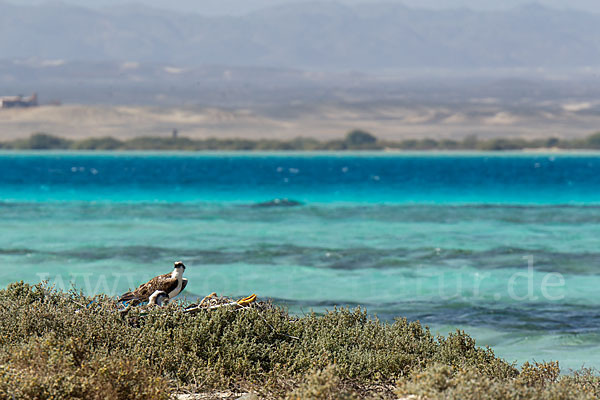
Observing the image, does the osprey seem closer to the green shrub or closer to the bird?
the bird

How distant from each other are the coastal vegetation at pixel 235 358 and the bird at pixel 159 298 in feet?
0.81

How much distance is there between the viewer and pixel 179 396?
7.80m

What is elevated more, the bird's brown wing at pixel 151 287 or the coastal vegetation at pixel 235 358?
the bird's brown wing at pixel 151 287

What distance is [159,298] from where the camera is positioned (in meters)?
9.38

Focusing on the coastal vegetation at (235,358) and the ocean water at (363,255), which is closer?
the coastal vegetation at (235,358)

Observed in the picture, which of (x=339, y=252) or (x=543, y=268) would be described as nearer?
(x=543, y=268)

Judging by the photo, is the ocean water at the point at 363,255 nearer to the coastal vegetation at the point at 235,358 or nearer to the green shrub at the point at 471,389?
the coastal vegetation at the point at 235,358

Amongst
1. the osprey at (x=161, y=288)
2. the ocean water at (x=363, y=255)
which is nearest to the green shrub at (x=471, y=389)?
the osprey at (x=161, y=288)

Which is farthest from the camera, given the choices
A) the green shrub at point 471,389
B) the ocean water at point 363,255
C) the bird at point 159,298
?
the ocean water at point 363,255

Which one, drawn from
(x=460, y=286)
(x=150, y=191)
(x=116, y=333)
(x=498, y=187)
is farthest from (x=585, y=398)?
(x=498, y=187)

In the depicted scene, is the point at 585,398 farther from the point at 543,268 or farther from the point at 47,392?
the point at 543,268

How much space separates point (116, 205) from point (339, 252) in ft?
76.1

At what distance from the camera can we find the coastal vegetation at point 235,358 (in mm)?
7035

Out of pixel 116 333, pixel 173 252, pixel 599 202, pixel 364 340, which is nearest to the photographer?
pixel 116 333
